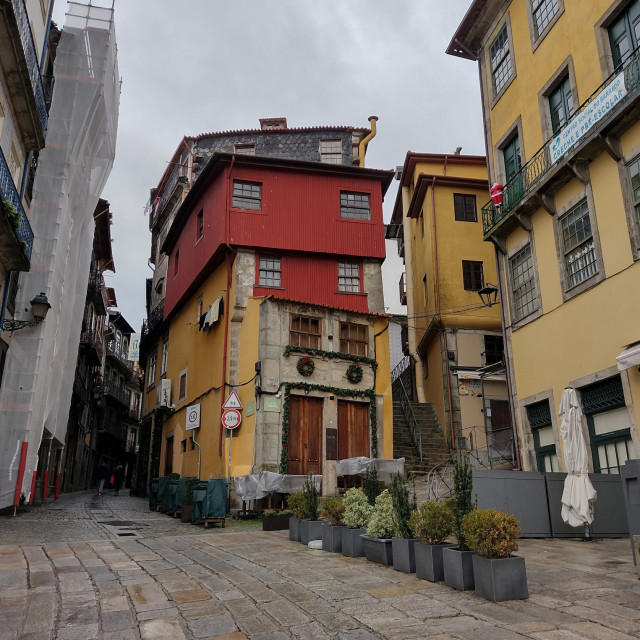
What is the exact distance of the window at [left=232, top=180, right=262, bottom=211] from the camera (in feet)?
73.5

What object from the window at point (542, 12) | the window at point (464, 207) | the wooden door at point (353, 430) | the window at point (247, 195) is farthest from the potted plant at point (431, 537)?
the window at point (464, 207)

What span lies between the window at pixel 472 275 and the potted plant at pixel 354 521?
1697 centimetres

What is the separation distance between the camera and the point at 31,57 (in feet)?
47.6

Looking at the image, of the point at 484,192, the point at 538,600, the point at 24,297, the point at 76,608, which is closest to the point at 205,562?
the point at 76,608

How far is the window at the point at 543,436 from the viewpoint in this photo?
47.3ft

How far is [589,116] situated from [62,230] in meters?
13.1

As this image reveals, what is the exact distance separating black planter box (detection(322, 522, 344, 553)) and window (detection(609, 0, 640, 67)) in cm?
1038

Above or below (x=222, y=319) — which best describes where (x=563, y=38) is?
above

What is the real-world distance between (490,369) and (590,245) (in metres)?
9.86

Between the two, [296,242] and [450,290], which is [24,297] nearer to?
[296,242]

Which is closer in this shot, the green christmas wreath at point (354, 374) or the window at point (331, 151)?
the green christmas wreath at point (354, 374)

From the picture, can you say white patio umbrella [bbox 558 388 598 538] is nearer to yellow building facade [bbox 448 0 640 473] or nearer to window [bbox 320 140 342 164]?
yellow building facade [bbox 448 0 640 473]

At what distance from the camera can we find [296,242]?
2230cm

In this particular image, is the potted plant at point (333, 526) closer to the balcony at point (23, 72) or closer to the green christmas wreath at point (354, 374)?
the green christmas wreath at point (354, 374)
